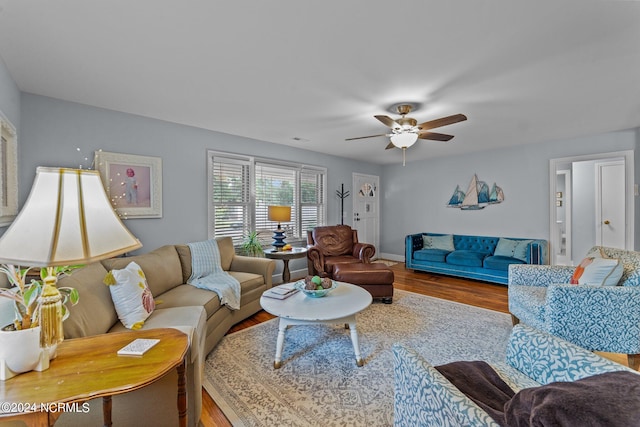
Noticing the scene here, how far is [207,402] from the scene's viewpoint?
186 centimetres

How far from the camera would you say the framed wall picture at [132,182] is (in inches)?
119

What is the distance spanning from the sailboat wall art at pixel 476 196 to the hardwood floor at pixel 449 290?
1.51m

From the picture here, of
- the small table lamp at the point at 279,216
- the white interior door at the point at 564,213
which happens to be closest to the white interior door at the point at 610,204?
the white interior door at the point at 564,213

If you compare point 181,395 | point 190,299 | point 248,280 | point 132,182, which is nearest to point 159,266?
point 190,299

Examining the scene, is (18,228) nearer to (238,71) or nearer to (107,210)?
(107,210)

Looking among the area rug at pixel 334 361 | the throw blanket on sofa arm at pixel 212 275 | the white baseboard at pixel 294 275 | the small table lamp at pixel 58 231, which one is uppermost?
the small table lamp at pixel 58 231

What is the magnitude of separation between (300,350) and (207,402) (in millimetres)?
850

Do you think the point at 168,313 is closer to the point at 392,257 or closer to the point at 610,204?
the point at 392,257

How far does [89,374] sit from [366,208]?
595 cm

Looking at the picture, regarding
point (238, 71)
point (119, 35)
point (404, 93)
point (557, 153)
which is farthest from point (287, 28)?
point (557, 153)

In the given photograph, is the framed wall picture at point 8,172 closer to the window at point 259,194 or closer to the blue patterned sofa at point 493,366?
the window at point 259,194

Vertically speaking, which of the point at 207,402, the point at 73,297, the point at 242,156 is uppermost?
the point at 242,156

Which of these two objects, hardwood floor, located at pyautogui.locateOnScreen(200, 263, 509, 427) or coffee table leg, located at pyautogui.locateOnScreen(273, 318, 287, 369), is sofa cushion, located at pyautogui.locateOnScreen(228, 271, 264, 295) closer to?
hardwood floor, located at pyautogui.locateOnScreen(200, 263, 509, 427)

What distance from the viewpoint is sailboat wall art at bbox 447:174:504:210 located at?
17.1 feet
